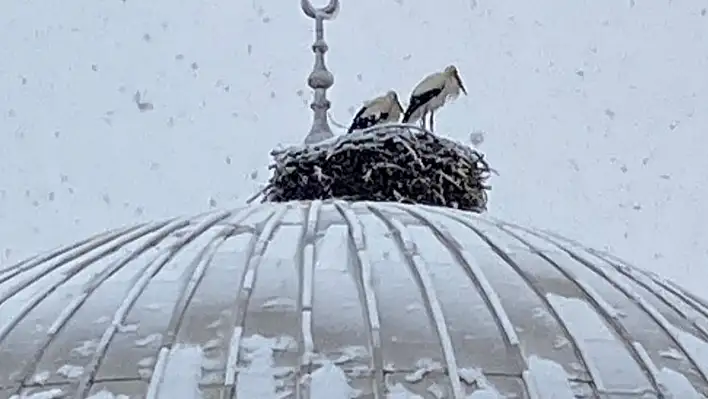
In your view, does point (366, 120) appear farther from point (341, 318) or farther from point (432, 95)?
point (341, 318)

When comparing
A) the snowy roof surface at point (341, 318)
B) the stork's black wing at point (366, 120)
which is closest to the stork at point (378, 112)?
the stork's black wing at point (366, 120)

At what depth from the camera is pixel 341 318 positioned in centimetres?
779

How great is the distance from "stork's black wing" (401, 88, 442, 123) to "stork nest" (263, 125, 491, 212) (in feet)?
1.35

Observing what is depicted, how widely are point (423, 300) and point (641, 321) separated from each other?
111 centimetres

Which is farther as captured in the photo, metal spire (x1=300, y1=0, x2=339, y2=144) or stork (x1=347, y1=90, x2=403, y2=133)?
metal spire (x1=300, y1=0, x2=339, y2=144)

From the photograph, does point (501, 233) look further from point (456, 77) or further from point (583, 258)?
point (456, 77)

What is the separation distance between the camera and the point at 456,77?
11.0 meters

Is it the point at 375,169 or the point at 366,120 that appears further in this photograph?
the point at 366,120

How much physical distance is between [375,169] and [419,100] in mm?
801

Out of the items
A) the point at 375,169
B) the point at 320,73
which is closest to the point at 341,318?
the point at 375,169

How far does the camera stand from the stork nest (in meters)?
10.3

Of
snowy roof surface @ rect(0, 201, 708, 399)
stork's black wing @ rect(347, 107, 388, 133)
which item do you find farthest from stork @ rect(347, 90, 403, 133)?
snowy roof surface @ rect(0, 201, 708, 399)

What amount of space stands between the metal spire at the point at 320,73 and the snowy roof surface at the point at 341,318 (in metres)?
2.30

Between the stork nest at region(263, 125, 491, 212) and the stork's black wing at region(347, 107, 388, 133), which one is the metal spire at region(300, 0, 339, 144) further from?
the stork nest at region(263, 125, 491, 212)
